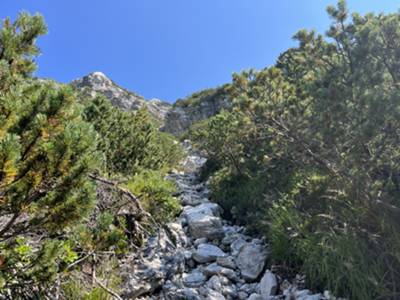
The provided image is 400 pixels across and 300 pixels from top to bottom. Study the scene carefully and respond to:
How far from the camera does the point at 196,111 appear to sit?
2611cm

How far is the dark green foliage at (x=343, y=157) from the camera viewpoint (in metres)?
3.12

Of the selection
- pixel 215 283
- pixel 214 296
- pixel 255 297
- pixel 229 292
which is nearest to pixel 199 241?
pixel 215 283

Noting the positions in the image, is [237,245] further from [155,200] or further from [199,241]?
[155,200]

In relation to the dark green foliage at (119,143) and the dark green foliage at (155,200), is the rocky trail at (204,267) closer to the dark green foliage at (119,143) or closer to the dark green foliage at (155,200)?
the dark green foliage at (155,200)

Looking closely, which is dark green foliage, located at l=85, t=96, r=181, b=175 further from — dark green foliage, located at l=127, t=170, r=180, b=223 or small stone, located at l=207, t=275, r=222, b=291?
small stone, located at l=207, t=275, r=222, b=291

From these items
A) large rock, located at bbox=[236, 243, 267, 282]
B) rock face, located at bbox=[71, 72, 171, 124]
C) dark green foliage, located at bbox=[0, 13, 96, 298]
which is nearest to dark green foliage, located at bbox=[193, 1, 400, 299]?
large rock, located at bbox=[236, 243, 267, 282]

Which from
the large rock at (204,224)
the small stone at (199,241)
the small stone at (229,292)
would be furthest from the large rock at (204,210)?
the small stone at (229,292)

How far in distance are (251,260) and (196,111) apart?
Result: 22.5 meters

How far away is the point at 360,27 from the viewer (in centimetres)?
362

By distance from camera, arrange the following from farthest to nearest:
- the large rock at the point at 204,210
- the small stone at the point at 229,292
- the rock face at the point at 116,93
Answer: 1. the rock face at the point at 116,93
2. the large rock at the point at 204,210
3. the small stone at the point at 229,292

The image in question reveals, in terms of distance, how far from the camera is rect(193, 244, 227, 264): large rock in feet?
14.1

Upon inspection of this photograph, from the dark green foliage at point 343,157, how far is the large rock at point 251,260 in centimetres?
22

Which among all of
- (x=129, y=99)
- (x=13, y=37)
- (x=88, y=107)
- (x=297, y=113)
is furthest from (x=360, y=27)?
(x=129, y=99)

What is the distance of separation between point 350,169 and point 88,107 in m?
5.06
